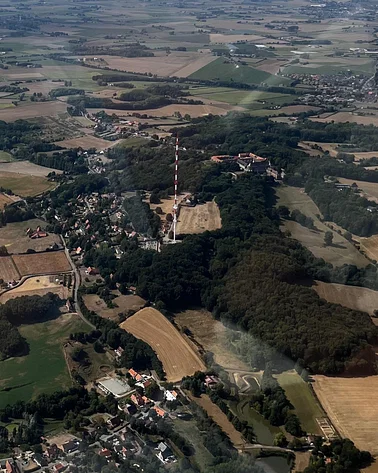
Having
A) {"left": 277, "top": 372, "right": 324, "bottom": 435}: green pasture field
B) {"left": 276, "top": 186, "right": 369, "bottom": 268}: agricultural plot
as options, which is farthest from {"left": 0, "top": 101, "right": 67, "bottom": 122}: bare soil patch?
{"left": 277, "top": 372, "right": 324, "bottom": 435}: green pasture field

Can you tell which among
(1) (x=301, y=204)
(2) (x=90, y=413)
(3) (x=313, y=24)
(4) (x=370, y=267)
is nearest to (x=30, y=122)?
(1) (x=301, y=204)

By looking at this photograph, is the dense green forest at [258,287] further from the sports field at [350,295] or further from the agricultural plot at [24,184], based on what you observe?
the agricultural plot at [24,184]

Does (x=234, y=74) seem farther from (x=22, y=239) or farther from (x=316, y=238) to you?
(x=22, y=239)

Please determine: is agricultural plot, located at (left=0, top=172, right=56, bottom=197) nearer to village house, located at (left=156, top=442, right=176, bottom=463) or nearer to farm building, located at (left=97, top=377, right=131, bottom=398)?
farm building, located at (left=97, top=377, right=131, bottom=398)

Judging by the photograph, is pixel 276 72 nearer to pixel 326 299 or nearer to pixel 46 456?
pixel 326 299

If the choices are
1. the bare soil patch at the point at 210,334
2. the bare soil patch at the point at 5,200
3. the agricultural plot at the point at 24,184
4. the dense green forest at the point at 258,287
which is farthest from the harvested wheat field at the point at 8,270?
the agricultural plot at the point at 24,184

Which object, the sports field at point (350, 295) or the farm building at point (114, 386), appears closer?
Answer: the farm building at point (114, 386)

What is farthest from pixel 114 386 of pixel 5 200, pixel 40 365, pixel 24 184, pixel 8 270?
pixel 24 184
